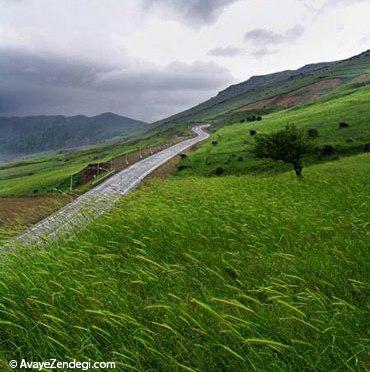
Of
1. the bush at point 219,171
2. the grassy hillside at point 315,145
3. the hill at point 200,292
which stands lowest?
the bush at point 219,171

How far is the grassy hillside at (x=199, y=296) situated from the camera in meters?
4.60

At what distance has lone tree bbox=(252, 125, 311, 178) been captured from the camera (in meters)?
40.6

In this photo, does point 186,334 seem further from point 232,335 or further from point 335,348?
point 335,348

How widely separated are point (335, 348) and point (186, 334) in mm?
1564

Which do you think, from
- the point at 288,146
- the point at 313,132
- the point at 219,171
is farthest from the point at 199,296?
the point at 313,132

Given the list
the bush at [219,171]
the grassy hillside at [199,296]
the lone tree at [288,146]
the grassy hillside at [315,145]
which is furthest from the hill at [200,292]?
the bush at [219,171]

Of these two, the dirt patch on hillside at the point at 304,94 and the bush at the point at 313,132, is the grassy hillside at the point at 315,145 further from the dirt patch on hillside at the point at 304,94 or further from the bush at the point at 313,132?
the dirt patch on hillside at the point at 304,94

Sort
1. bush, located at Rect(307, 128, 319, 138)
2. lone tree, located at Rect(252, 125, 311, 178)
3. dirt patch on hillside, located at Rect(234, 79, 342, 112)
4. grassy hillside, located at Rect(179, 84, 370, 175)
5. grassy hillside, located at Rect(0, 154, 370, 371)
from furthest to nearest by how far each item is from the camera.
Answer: dirt patch on hillside, located at Rect(234, 79, 342, 112) < bush, located at Rect(307, 128, 319, 138) < grassy hillside, located at Rect(179, 84, 370, 175) < lone tree, located at Rect(252, 125, 311, 178) < grassy hillside, located at Rect(0, 154, 370, 371)

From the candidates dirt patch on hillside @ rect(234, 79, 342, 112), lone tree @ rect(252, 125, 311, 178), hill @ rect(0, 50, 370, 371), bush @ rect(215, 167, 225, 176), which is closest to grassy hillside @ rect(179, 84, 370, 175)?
bush @ rect(215, 167, 225, 176)

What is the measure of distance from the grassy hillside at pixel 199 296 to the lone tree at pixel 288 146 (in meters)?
30.8

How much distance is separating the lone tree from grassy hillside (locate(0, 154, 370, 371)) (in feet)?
101

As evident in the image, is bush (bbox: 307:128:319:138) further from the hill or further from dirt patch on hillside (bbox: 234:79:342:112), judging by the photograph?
dirt patch on hillside (bbox: 234:79:342:112)

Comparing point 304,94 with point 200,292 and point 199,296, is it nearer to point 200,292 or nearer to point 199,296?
point 200,292

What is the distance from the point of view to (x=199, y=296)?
581 cm
